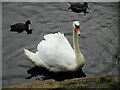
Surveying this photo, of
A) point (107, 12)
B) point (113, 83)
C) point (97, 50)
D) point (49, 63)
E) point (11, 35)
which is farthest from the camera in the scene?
point (107, 12)

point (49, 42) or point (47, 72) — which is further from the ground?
point (49, 42)

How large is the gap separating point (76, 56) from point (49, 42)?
0.52m

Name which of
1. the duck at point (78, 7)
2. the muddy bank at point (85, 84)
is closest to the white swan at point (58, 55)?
the muddy bank at point (85, 84)

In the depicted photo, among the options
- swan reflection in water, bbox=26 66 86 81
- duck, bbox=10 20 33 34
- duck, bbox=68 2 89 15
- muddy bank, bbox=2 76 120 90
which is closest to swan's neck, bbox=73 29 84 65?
swan reflection in water, bbox=26 66 86 81

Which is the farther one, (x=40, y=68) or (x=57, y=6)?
(x=57, y=6)

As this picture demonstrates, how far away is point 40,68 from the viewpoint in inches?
282

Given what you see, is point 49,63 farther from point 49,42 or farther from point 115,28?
point 115,28

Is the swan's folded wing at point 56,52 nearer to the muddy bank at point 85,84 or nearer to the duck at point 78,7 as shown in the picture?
the muddy bank at point 85,84

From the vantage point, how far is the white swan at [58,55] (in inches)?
274

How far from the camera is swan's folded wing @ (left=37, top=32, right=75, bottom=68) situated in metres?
6.94

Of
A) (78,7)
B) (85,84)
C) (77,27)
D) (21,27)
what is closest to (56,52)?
(77,27)

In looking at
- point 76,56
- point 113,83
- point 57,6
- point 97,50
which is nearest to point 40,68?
point 76,56

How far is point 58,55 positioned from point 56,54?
38 mm

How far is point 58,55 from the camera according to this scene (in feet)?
22.7
